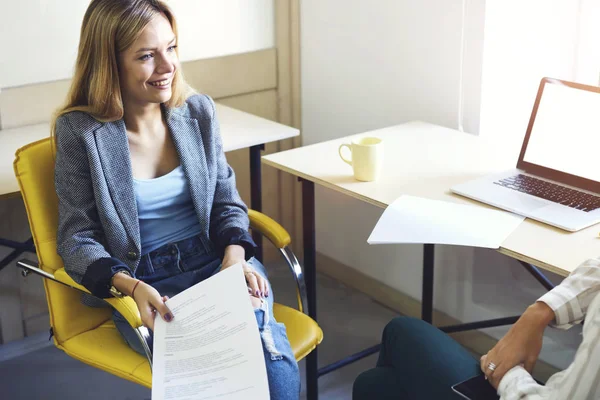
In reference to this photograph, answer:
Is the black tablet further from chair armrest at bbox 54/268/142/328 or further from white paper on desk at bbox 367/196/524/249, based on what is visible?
chair armrest at bbox 54/268/142/328

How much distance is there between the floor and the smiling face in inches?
37.6

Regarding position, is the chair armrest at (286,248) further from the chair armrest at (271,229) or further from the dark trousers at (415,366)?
the dark trousers at (415,366)

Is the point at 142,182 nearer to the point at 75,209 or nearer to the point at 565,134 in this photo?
the point at 75,209

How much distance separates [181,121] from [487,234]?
0.76m

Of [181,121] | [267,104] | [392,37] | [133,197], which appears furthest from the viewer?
[267,104]

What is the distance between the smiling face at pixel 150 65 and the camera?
5.74 ft

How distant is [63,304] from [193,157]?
443 millimetres

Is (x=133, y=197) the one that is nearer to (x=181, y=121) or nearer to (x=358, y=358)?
(x=181, y=121)

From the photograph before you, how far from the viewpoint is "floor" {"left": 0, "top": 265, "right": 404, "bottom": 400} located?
92.7 inches

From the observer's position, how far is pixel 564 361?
2.30 meters

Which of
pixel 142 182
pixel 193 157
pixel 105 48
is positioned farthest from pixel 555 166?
pixel 105 48

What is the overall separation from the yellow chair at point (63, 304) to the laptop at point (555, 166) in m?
0.51

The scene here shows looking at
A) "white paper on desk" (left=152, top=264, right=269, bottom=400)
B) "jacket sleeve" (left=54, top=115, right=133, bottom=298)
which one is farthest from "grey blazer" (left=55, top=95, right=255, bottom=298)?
"white paper on desk" (left=152, top=264, right=269, bottom=400)

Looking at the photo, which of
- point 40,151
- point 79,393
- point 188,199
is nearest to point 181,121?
point 188,199
